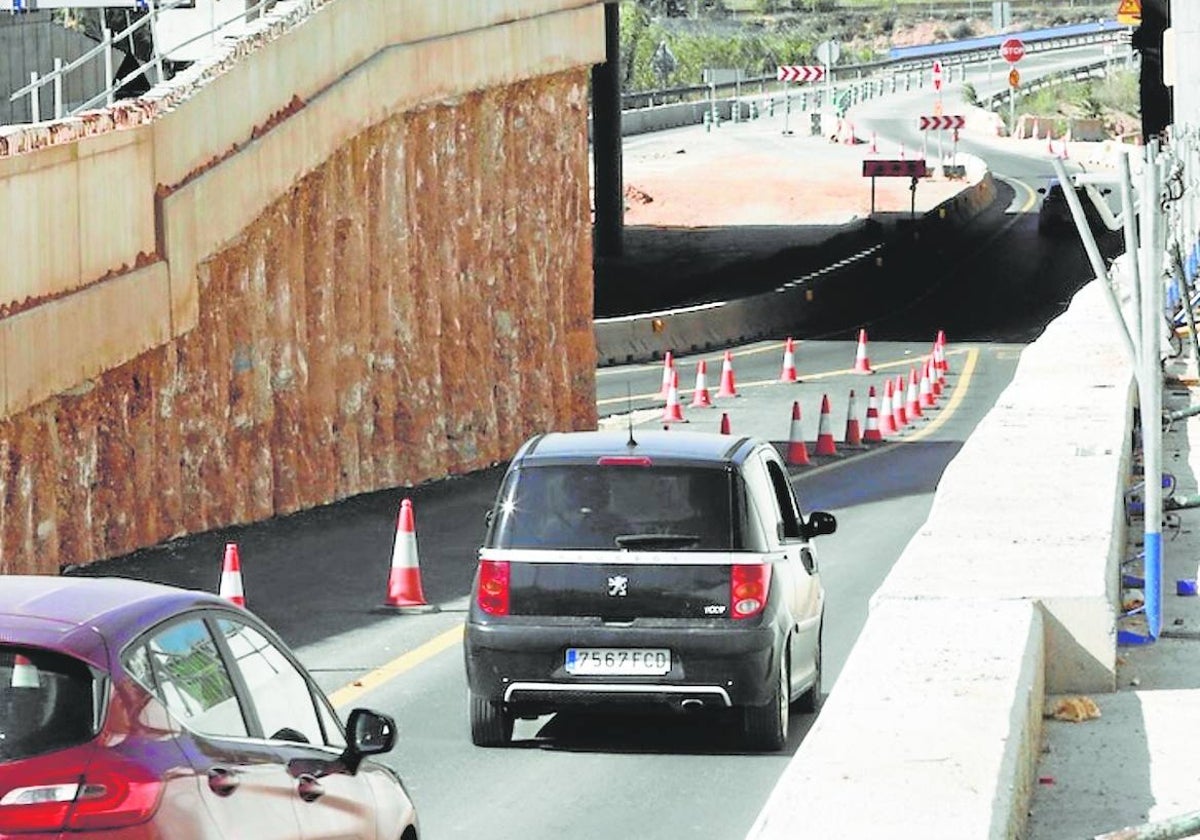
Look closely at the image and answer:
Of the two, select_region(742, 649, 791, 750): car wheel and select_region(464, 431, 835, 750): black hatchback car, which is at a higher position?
select_region(464, 431, 835, 750): black hatchback car

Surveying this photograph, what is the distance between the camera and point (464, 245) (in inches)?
1236

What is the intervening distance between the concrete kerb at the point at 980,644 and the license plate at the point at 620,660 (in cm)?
157

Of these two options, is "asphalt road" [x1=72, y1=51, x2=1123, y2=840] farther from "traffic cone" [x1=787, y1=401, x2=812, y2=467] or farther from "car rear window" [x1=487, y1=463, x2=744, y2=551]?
"car rear window" [x1=487, y1=463, x2=744, y2=551]

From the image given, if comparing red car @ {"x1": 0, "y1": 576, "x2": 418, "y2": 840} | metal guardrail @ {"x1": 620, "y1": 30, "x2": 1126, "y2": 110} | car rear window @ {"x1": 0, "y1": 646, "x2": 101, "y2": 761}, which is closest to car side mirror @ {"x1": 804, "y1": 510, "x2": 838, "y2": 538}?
red car @ {"x1": 0, "y1": 576, "x2": 418, "y2": 840}

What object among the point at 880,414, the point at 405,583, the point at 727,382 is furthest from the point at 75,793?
the point at 727,382

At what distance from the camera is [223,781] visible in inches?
281

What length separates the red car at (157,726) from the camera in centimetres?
670

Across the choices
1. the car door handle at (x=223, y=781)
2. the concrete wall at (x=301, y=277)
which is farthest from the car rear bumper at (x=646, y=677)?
the concrete wall at (x=301, y=277)

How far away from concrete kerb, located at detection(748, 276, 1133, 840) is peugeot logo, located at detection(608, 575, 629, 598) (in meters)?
1.58

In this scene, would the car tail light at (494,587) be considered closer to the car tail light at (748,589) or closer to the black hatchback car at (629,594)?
the black hatchback car at (629,594)

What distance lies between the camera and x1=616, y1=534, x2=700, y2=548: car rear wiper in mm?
13703

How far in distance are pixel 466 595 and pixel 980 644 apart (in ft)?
36.4

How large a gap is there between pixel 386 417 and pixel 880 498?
5246 millimetres

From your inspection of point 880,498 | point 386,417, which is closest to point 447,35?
point 386,417
